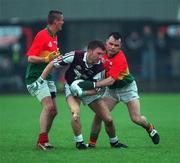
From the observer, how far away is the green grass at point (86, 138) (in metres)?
11.3

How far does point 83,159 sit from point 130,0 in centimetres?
2199

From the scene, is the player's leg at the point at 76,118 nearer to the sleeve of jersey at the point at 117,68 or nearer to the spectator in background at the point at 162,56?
the sleeve of jersey at the point at 117,68

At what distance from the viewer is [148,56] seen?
1171 inches

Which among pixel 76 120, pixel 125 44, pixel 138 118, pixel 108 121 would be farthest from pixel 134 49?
pixel 76 120

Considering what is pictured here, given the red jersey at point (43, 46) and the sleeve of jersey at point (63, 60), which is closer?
the sleeve of jersey at point (63, 60)

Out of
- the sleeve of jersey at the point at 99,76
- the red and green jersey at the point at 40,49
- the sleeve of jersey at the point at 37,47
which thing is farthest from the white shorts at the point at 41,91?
the sleeve of jersey at the point at 99,76

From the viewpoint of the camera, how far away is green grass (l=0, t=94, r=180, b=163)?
11.3 m

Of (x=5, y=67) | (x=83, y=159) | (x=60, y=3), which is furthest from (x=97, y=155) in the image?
(x=60, y=3)

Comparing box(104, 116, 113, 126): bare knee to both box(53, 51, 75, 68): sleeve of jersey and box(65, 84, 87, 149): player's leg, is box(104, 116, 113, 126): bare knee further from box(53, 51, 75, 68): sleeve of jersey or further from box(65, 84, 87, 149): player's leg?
box(53, 51, 75, 68): sleeve of jersey

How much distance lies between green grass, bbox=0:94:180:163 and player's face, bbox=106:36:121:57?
1519 mm

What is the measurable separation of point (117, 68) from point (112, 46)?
36 cm

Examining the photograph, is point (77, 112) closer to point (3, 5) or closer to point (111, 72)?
Answer: point (111, 72)

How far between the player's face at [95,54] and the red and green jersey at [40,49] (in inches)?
31.5

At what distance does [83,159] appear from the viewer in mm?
11109
